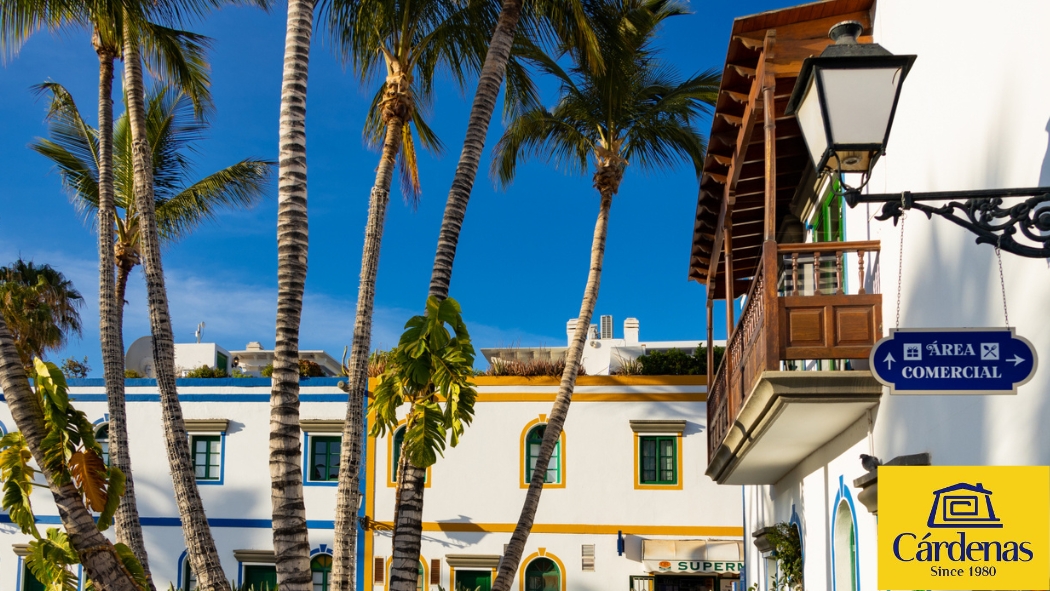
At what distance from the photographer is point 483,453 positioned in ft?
74.5

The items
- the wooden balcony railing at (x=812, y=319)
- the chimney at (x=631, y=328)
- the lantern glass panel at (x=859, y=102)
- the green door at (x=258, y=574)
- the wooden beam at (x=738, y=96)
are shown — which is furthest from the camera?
the chimney at (x=631, y=328)

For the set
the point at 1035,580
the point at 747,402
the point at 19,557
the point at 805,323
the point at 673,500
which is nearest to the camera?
the point at 1035,580

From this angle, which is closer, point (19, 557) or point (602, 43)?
point (602, 43)

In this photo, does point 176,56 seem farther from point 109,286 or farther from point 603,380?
point 603,380

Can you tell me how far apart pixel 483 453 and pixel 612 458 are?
2.72m

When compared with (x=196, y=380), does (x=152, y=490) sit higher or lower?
lower

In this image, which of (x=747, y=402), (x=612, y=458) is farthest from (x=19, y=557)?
(x=747, y=402)

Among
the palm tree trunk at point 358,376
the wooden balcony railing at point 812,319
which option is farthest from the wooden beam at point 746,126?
the palm tree trunk at point 358,376

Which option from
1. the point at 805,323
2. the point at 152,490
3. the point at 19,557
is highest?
the point at 805,323

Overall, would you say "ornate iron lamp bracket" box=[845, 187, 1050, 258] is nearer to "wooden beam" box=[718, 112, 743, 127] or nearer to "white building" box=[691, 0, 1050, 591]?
"white building" box=[691, 0, 1050, 591]

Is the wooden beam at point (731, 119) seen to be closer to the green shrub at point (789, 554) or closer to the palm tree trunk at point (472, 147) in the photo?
the palm tree trunk at point (472, 147)

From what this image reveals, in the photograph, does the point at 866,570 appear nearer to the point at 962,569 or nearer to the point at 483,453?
the point at 962,569

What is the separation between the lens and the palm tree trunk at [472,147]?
1139cm

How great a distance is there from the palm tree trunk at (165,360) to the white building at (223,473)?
9.98 m
